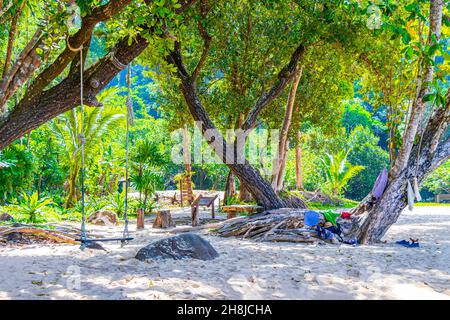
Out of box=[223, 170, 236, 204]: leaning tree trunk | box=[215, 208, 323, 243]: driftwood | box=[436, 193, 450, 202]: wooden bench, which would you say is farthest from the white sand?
box=[436, 193, 450, 202]: wooden bench

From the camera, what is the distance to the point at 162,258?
5848 mm

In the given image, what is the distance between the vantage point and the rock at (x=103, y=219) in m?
11.4

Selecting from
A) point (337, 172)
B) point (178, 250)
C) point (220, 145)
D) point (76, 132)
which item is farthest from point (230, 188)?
point (178, 250)

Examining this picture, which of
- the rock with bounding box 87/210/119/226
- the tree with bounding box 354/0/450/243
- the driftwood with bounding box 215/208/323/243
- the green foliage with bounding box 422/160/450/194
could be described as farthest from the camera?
the green foliage with bounding box 422/160/450/194

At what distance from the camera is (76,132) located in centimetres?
1472

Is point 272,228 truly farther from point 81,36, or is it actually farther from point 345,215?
point 81,36

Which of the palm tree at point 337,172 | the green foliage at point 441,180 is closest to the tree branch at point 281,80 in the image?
the palm tree at point 337,172

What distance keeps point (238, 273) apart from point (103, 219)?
23.1 ft

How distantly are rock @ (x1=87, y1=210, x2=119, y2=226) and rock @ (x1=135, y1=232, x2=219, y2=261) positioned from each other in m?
5.69

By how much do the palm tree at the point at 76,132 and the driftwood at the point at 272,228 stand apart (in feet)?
23.6

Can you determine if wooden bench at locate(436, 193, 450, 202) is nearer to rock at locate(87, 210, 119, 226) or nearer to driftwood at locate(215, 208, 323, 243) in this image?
driftwood at locate(215, 208, 323, 243)

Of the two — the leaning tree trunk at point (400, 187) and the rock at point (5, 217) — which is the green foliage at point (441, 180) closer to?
the leaning tree trunk at point (400, 187)

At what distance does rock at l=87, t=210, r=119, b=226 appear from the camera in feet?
37.4
